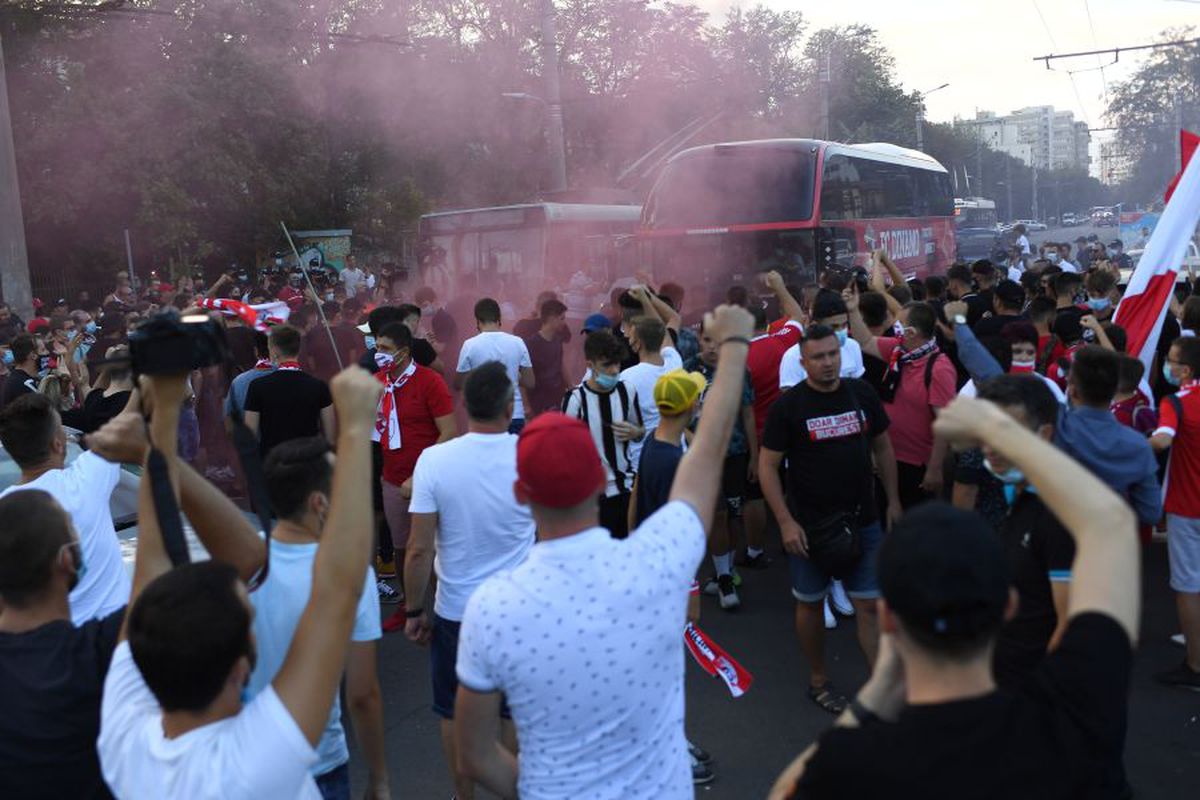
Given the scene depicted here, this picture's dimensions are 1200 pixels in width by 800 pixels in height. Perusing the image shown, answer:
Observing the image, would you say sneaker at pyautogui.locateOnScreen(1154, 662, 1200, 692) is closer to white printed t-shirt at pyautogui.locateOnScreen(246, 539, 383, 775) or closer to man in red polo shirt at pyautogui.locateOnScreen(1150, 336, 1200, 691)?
man in red polo shirt at pyautogui.locateOnScreen(1150, 336, 1200, 691)

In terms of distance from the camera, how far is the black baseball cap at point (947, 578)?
5.15 feet

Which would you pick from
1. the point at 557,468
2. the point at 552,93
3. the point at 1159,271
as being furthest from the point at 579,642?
the point at 552,93

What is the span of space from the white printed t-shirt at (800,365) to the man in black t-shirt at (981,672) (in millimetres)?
4142

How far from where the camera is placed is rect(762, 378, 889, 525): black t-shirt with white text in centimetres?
467

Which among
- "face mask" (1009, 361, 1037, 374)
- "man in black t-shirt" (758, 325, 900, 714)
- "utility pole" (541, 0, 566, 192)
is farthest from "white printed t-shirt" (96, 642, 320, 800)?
"utility pole" (541, 0, 566, 192)

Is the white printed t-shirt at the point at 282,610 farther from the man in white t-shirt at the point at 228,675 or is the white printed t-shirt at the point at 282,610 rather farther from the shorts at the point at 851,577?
the shorts at the point at 851,577

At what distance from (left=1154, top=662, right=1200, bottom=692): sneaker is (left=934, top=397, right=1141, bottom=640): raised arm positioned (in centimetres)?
375

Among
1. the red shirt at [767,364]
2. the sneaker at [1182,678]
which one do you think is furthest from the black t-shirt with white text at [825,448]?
the red shirt at [767,364]

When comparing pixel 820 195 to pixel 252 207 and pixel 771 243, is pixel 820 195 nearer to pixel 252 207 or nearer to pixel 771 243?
pixel 771 243

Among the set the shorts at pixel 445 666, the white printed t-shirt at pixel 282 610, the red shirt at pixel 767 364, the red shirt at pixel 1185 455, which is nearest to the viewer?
the white printed t-shirt at pixel 282 610

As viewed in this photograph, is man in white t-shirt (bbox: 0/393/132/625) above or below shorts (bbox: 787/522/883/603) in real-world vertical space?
above

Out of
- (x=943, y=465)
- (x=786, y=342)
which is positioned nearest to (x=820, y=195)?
(x=786, y=342)

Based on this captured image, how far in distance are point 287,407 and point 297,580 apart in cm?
338

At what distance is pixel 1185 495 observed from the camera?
15.8 ft
